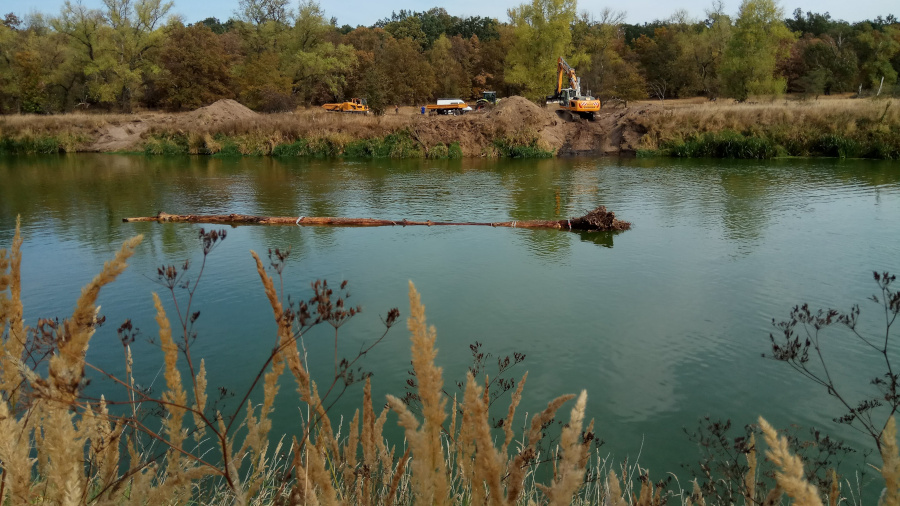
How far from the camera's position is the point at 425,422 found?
1.14m

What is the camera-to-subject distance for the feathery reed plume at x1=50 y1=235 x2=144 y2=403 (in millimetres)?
1125

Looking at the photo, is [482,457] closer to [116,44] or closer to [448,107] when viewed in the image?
[448,107]

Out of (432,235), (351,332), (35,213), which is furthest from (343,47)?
(351,332)

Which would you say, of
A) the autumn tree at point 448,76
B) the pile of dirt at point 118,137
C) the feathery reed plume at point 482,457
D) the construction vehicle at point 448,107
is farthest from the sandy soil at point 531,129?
the feathery reed plume at point 482,457

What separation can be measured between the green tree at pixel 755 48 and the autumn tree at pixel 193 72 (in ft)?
97.9

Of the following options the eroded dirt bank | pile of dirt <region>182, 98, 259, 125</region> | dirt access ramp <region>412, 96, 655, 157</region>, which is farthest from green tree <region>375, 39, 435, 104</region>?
dirt access ramp <region>412, 96, 655, 157</region>

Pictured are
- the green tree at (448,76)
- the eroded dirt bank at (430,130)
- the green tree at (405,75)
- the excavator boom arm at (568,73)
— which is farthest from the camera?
the green tree at (448,76)

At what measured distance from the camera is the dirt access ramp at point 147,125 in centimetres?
2909

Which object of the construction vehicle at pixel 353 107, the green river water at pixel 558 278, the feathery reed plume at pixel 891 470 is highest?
the construction vehicle at pixel 353 107

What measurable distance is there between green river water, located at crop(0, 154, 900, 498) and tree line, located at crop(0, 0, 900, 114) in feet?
71.4

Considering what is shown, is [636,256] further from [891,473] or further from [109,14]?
[109,14]

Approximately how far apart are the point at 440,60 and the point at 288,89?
39.7 ft

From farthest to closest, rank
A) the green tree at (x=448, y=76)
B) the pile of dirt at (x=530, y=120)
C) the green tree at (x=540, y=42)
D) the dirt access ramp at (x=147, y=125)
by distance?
1. the green tree at (x=448, y=76)
2. the green tree at (x=540, y=42)
3. the dirt access ramp at (x=147, y=125)
4. the pile of dirt at (x=530, y=120)

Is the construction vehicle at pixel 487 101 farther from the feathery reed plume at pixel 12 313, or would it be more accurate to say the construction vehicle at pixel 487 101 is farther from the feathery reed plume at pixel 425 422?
the feathery reed plume at pixel 425 422
